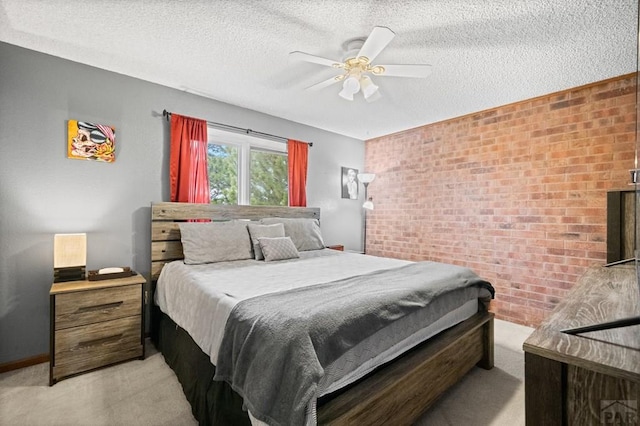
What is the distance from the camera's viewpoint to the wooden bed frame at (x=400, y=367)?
4.10 feet

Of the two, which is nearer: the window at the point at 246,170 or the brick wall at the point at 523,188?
the brick wall at the point at 523,188

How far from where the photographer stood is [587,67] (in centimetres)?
241

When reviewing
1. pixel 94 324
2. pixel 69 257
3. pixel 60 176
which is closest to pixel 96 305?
pixel 94 324

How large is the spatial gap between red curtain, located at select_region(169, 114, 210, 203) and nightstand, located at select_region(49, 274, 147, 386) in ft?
3.19

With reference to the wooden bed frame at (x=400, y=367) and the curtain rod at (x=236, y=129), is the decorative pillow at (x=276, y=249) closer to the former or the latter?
the wooden bed frame at (x=400, y=367)

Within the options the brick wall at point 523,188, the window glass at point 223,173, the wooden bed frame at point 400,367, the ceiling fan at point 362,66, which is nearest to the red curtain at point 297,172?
the window glass at point 223,173

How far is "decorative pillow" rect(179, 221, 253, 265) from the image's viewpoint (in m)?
2.61

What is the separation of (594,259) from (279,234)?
10.1ft

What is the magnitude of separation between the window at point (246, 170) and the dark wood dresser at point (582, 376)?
3.16 metres

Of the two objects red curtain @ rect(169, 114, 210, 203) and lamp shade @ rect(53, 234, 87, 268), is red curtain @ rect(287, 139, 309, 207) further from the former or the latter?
lamp shade @ rect(53, 234, 87, 268)

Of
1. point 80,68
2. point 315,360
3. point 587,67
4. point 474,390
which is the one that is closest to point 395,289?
point 315,360

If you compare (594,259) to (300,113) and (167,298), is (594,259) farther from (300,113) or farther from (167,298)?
(167,298)

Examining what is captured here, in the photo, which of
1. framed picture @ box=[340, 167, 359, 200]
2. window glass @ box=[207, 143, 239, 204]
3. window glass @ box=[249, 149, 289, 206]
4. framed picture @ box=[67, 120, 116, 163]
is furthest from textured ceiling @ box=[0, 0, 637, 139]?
framed picture @ box=[340, 167, 359, 200]

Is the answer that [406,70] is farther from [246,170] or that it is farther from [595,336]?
[246,170]
